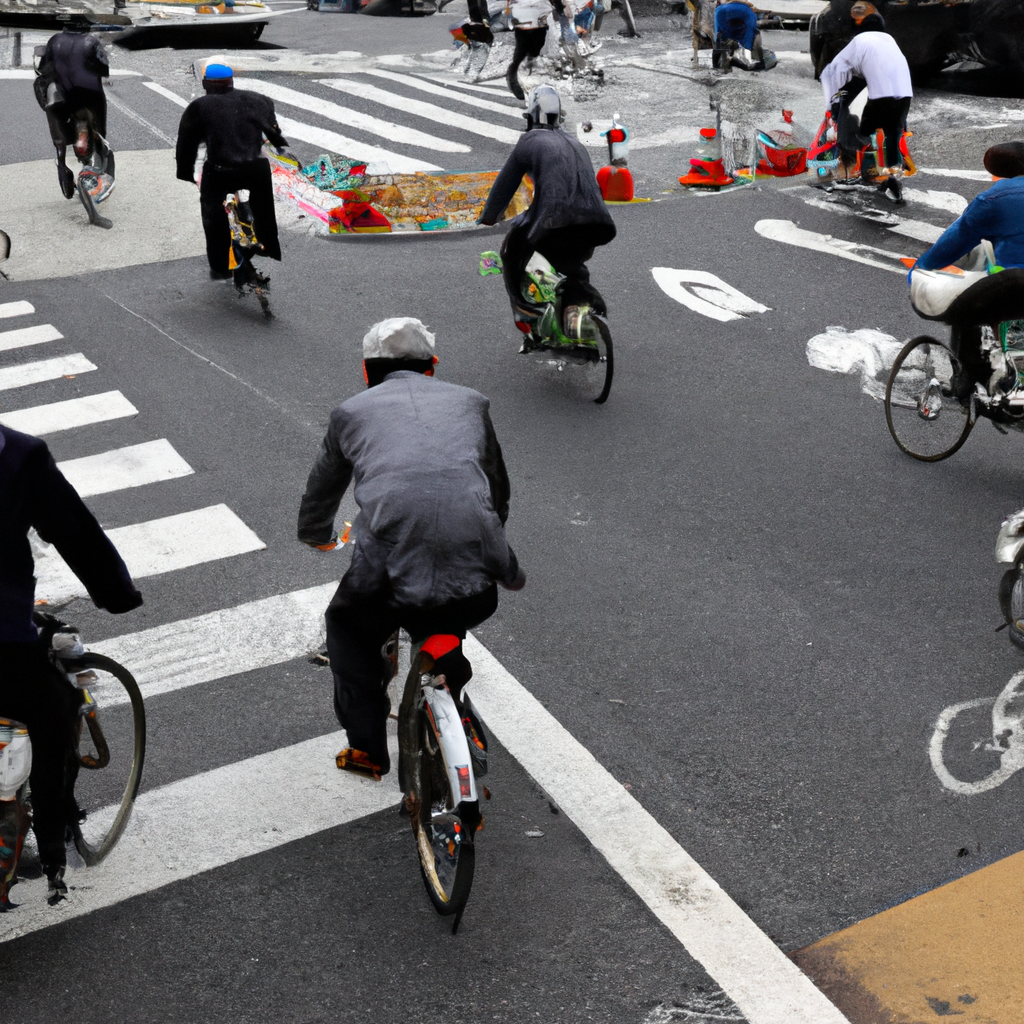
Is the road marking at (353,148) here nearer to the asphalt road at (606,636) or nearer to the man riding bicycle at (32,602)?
the asphalt road at (606,636)

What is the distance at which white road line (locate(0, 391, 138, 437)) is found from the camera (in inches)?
351

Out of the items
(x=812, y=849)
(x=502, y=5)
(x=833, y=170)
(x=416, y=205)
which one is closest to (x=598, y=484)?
(x=812, y=849)

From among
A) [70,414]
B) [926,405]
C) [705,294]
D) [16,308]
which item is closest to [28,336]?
[16,308]

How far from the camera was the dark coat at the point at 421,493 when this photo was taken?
4.18m

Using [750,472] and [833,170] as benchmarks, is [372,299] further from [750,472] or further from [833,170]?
[833,170]

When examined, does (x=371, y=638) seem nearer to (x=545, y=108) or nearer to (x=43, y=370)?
(x=545, y=108)

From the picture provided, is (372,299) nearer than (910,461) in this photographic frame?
No

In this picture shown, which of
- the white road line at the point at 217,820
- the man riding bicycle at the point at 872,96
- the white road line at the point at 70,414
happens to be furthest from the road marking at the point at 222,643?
the man riding bicycle at the point at 872,96

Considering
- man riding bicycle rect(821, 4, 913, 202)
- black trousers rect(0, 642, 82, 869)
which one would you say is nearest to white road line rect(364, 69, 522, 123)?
man riding bicycle rect(821, 4, 913, 202)

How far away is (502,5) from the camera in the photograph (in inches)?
977

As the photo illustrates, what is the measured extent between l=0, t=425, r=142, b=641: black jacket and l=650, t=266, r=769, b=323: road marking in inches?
298

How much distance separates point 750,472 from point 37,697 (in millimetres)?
5081

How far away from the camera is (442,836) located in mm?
4340

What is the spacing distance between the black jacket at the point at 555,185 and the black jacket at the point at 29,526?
220 inches
